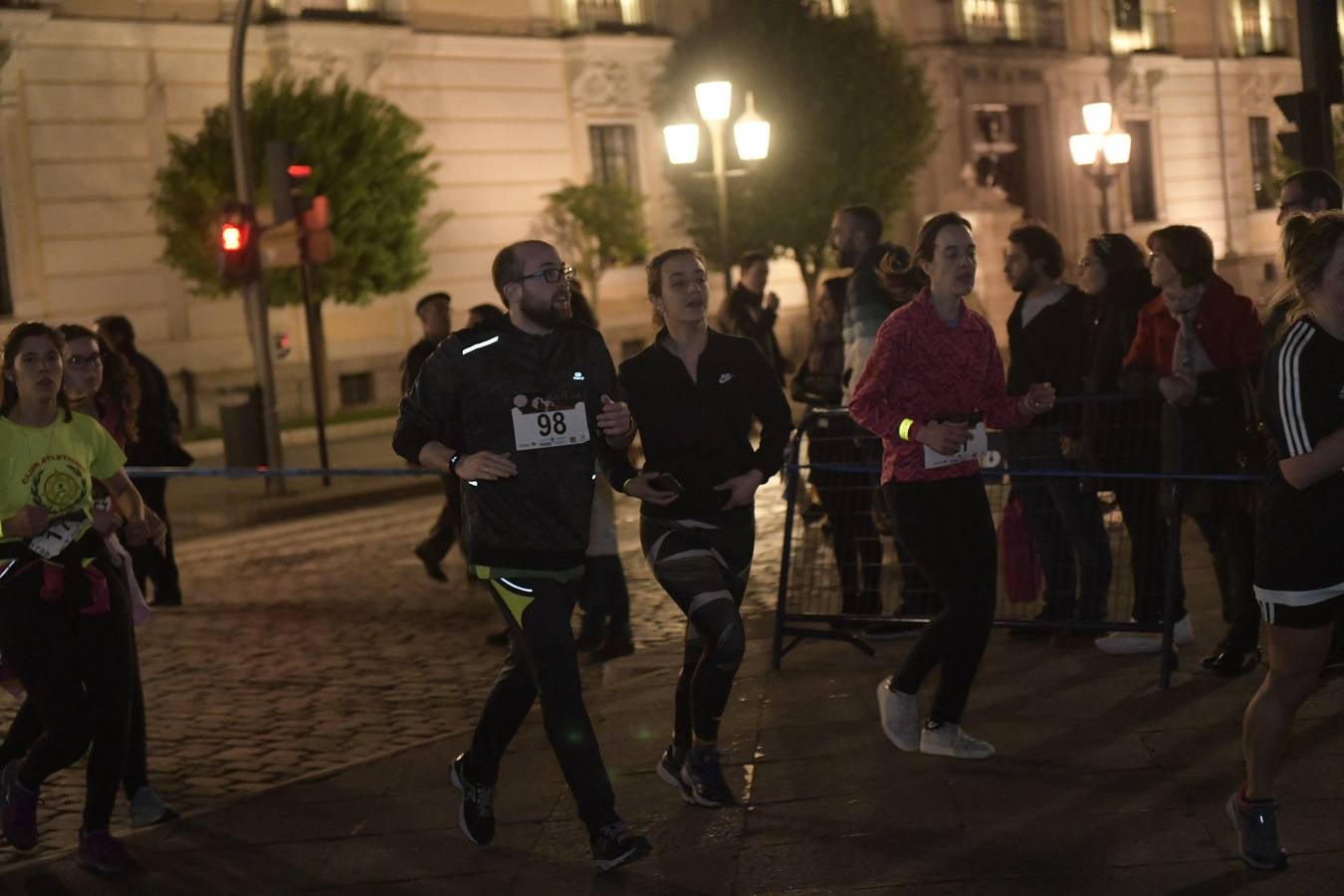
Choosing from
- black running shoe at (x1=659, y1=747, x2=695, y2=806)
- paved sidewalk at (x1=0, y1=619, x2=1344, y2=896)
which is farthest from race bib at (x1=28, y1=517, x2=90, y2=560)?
black running shoe at (x1=659, y1=747, x2=695, y2=806)

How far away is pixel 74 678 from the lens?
627 centimetres

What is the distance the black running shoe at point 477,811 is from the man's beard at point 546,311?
139 centimetres

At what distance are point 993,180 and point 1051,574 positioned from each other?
35158 mm

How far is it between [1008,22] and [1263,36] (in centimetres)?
1023

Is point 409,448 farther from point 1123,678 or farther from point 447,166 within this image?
point 447,166

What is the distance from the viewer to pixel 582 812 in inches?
230

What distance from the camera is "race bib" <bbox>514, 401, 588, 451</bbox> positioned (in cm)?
588

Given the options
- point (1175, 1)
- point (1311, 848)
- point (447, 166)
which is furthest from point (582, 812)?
point (1175, 1)

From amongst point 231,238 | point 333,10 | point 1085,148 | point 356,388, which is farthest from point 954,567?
point 333,10

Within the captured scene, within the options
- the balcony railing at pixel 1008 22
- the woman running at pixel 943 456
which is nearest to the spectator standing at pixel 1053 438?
the woman running at pixel 943 456

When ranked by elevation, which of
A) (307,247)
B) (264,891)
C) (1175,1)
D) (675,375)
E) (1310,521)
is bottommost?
(264,891)

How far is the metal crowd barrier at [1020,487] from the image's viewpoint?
799cm

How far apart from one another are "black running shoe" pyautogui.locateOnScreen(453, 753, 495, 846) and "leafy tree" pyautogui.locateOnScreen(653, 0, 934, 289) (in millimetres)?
27306

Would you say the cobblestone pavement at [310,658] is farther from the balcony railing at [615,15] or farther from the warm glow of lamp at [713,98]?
the balcony railing at [615,15]
